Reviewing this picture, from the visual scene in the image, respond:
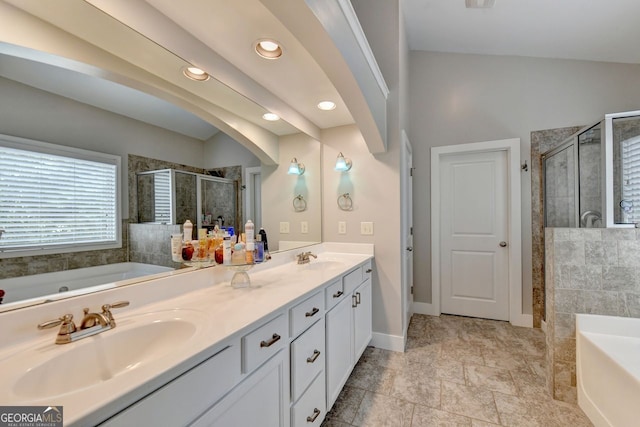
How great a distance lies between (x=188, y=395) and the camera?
0.73 m

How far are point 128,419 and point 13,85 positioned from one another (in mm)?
1068

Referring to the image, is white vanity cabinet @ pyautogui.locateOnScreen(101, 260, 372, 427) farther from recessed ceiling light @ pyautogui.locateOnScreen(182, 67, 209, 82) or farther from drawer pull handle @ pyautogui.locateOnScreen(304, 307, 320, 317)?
recessed ceiling light @ pyautogui.locateOnScreen(182, 67, 209, 82)

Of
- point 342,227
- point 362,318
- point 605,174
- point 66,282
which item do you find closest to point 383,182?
point 342,227

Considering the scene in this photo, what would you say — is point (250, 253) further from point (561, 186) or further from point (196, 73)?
point (561, 186)

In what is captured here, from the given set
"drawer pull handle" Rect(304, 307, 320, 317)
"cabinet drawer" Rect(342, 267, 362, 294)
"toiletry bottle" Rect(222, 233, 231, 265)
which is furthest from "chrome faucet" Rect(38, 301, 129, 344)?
"cabinet drawer" Rect(342, 267, 362, 294)

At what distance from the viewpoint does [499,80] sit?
3.11m

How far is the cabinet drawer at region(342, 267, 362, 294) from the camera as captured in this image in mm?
1877

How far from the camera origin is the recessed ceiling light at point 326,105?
2189mm

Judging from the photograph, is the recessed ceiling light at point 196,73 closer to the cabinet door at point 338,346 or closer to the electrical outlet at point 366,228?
the cabinet door at point 338,346

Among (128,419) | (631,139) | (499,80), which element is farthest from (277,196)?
(499,80)

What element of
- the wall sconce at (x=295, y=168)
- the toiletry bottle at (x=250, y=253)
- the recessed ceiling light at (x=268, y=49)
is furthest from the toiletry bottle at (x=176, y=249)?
the wall sconce at (x=295, y=168)

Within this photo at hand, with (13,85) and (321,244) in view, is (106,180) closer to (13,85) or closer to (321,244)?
(13,85)

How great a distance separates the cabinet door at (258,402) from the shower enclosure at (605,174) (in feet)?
7.96

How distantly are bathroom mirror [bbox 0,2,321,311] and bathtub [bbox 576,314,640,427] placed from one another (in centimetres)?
229
